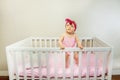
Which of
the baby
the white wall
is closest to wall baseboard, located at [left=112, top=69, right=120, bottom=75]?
the white wall

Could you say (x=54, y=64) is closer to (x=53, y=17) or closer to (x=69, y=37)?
(x=69, y=37)

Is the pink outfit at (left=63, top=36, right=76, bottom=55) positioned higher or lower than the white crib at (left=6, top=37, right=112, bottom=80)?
higher

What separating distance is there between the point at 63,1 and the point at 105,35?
2.73 feet

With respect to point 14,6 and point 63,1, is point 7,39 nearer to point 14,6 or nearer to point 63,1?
point 14,6

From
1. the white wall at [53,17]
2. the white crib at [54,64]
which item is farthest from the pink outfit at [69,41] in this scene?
the white wall at [53,17]

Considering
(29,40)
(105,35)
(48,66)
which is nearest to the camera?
(48,66)

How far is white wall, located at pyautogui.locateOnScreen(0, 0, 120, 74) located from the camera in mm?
2553

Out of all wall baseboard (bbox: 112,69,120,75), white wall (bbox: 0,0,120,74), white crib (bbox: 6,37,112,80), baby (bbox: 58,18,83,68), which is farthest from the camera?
wall baseboard (bbox: 112,69,120,75)

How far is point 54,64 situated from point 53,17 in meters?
0.95

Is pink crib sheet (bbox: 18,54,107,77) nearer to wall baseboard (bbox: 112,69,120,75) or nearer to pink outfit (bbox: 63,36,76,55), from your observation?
pink outfit (bbox: 63,36,76,55)

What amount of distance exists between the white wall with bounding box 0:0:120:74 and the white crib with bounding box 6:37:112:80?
31.2 inches

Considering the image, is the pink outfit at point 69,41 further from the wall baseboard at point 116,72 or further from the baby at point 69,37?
the wall baseboard at point 116,72

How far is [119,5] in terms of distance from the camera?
2598 millimetres

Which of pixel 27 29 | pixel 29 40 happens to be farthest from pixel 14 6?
pixel 29 40
